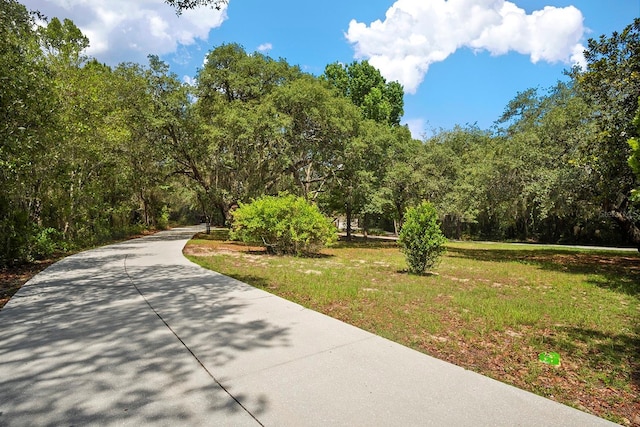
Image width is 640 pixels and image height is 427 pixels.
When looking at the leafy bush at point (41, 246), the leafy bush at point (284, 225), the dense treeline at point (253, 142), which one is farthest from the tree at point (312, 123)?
the leafy bush at point (41, 246)

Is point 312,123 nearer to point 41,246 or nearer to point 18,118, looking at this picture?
point 18,118

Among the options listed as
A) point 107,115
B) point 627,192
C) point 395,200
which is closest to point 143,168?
point 107,115

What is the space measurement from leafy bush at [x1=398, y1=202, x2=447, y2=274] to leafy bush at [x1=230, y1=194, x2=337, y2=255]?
4.10 metres

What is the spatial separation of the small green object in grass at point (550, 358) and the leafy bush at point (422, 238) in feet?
17.5

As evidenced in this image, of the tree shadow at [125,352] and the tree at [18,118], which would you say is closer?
the tree shadow at [125,352]

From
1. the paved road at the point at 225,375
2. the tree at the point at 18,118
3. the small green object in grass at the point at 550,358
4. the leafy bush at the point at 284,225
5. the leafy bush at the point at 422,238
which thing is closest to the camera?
the paved road at the point at 225,375

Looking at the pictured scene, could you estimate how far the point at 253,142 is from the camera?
56.7 ft

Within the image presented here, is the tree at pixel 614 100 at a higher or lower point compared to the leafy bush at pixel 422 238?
higher

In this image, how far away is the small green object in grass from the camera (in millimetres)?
3596

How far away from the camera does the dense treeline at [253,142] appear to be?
9609mm

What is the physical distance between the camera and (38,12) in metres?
8.25

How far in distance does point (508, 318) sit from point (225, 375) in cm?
434

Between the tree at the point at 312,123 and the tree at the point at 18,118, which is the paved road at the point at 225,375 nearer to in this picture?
the tree at the point at 18,118

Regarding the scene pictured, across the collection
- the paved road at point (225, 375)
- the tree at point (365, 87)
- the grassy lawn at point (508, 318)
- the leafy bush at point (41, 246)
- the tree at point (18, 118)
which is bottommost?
the grassy lawn at point (508, 318)
